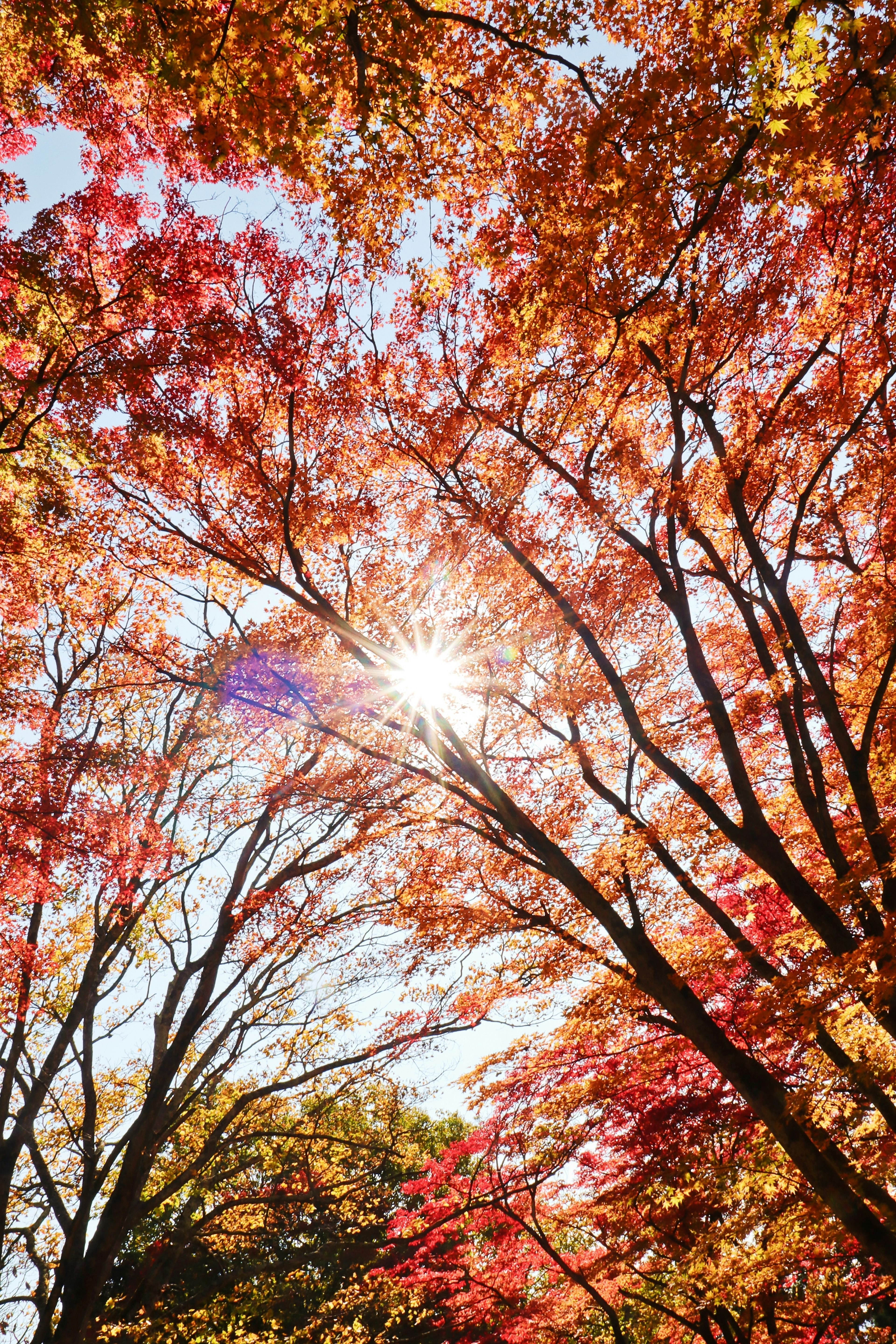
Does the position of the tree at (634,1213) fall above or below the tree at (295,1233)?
below

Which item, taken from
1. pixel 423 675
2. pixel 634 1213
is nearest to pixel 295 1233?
pixel 634 1213

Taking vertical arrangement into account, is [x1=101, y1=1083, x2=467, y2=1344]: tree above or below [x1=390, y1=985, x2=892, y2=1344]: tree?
above

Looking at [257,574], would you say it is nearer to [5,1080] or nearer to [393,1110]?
[5,1080]

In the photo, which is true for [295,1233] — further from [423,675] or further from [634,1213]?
[423,675]

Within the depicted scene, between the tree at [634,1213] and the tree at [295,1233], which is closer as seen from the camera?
the tree at [634,1213]

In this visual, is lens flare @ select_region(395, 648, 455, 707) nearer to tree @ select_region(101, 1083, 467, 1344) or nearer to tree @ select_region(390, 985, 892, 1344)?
tree @ select_region(390, 985, 892, 1344)

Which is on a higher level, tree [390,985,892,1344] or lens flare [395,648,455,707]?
lens flare [395,648,455,707]

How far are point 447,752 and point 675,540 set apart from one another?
8.46ft

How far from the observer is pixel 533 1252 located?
10430mm

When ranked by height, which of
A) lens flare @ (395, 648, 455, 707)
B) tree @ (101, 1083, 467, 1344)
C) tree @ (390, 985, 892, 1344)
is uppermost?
lens flare @ (395, 648, 455, 707)

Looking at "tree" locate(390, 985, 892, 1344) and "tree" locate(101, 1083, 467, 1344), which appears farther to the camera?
"tree" locate(101, 1083, 467, 1344)

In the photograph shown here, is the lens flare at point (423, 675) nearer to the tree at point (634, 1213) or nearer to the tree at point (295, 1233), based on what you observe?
the tree at point (634, 1213)

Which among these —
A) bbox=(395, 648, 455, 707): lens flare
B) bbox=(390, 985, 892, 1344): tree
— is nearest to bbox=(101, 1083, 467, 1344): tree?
bbox=(390, 985, 892, 1344): tree

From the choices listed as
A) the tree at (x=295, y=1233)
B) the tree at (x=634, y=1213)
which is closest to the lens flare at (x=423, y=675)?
the tree at (x=634, y=1213)
